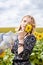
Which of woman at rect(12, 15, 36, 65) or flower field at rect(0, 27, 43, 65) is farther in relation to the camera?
flower field at rect(0, 27, 43, 65)

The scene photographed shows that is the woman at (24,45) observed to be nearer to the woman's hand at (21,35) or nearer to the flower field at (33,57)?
the woman's hand at (21,35)

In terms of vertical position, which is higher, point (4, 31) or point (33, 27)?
point (33, 27)

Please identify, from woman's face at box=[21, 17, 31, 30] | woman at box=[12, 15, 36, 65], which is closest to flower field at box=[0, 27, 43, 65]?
woman at box=[12, 15, 36, 65]

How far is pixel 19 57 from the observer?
8.73 ft

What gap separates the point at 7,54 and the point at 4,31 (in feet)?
2.22

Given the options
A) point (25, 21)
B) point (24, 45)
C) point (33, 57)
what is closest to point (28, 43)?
point (24, 45)

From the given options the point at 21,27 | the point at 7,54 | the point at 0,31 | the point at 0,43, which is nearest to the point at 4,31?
the point at 0,31

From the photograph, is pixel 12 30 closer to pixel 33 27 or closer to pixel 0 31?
pixel 0 31

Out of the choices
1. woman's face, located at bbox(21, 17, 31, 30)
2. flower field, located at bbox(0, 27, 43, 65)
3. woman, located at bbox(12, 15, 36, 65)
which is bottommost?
flower field, located at bbox(0, 27, 43, 65)

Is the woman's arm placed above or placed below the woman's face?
below

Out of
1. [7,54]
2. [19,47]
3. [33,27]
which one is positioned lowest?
[7,54]

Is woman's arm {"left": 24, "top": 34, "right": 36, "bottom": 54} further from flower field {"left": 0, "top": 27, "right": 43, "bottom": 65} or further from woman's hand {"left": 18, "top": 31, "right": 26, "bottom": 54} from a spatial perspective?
flower field {"left": 0, "top": 27, "right": 43, "bottom": 65}

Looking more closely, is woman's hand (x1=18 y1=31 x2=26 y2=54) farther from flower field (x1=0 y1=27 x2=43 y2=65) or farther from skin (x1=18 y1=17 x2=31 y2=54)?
flower field (x1=0 y1=27 x2=43 y2=65)

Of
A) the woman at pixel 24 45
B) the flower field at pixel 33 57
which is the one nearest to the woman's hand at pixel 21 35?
the woman at pixel 24 45
